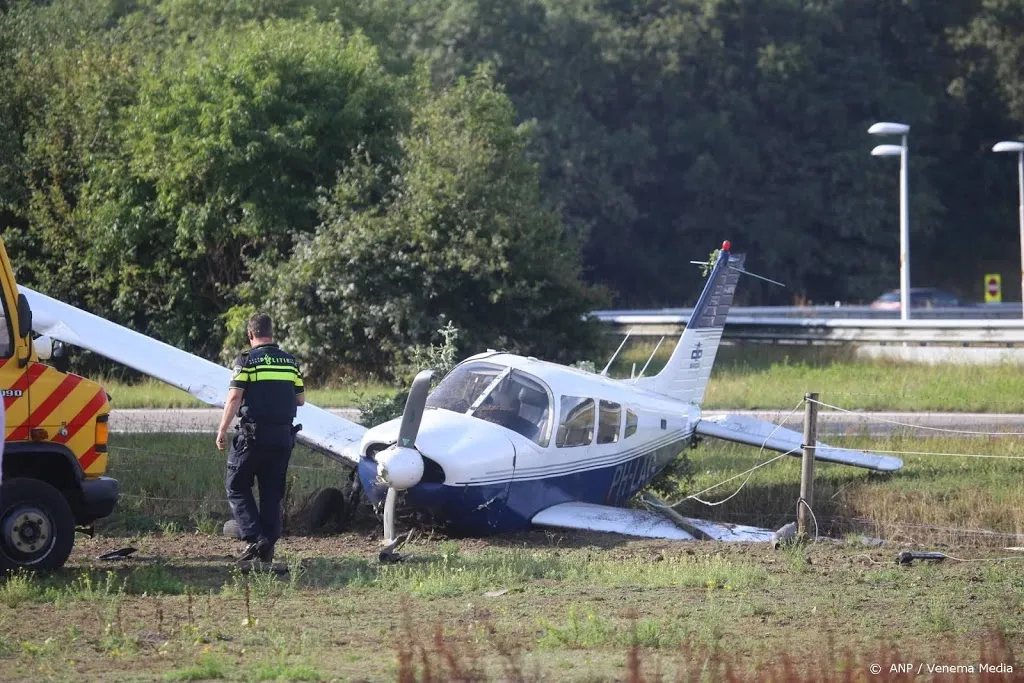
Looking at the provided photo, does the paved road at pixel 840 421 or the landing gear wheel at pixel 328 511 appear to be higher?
the paved road at pixel 840 421

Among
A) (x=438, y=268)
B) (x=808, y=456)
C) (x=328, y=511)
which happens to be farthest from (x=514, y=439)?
(x=438, y=268)

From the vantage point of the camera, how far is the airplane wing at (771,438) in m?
13.3

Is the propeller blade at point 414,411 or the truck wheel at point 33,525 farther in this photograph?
the propeller blade at point 414,411

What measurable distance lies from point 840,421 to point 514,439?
30.2ft

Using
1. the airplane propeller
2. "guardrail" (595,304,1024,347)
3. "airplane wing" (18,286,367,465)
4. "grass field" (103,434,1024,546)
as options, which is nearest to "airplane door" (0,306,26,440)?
"grass field" (103,434,1024,546)

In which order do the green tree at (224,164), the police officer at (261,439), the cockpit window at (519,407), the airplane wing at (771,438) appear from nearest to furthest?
1. the police officer at (261,439)
2. the cockpit window at (519,407)
3. the airplane wing at (771,438)
4. the green tree at (224,164)

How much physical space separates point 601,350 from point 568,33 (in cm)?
3149

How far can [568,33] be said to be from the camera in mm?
54281

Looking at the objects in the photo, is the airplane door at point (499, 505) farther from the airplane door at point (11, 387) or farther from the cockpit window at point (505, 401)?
the airplane door at point (11, 387)

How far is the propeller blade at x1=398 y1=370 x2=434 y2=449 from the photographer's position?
10242 mm

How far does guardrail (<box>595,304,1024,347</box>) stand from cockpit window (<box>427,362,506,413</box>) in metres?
15.7

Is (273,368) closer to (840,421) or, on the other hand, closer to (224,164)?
(840,421)

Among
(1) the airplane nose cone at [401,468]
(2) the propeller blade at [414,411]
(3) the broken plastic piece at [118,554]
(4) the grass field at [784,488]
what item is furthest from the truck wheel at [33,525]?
(2) the propeller blade at [414,411]

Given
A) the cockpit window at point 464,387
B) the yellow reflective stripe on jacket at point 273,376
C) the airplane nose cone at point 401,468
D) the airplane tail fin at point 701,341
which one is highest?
the airplane tail fin at point 701,341
